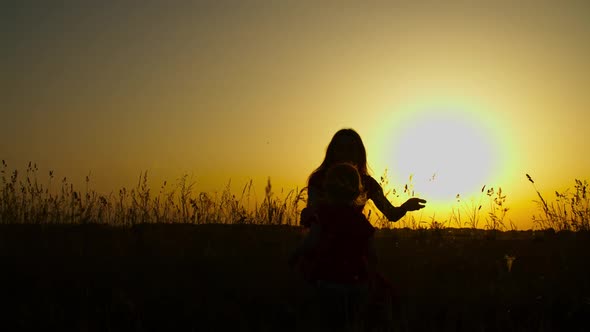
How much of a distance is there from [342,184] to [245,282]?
1456 millimetres

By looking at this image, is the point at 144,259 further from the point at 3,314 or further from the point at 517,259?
the point at 517,259

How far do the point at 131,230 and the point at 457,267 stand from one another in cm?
432

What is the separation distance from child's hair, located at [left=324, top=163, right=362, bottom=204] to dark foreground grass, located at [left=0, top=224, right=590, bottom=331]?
0.81 meters

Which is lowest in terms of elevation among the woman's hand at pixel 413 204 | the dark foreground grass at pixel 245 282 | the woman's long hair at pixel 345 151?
the dark foreground grass at pixel 245 282

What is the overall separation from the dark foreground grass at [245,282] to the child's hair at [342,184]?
81 cm

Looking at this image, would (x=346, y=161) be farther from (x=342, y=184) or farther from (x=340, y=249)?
(x=340, y=249)

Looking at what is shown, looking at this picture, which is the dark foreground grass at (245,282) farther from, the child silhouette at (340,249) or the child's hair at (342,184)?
the child's hair at (342,184)

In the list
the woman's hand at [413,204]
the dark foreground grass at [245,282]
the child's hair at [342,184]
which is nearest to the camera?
the dark foreground grass at [245,282]

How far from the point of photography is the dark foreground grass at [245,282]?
415 cm

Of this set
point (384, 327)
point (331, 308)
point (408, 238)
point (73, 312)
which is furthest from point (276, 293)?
point (408, 238)

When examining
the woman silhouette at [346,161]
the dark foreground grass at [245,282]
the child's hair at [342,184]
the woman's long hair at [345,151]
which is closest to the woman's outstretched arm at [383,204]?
the woman silhouette at [346,161]

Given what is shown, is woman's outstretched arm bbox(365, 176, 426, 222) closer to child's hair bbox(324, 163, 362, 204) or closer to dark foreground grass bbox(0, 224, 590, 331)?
dark foreground grass bbox(0, 224, 590, 331)

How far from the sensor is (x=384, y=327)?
13.2ft

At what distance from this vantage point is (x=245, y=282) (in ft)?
17.0
